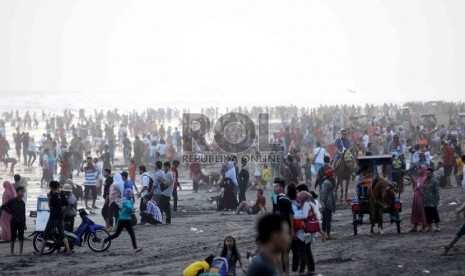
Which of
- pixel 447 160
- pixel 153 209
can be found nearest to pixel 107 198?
pixel 153 209

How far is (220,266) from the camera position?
47.6 ft

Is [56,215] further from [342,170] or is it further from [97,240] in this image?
[342,170]

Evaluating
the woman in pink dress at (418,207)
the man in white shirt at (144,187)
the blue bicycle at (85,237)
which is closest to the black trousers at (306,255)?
the woman in pink dress at (418,207)

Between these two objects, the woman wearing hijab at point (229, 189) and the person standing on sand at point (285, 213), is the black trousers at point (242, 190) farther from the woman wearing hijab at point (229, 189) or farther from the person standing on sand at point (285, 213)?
the person standing on sand at point (285, 213)

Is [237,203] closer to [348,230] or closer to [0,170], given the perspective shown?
[348,230]

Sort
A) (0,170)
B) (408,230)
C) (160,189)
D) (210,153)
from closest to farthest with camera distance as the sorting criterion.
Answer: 1. (408,230)
2. (160,189)
3. (210,153)
4. (0,170)

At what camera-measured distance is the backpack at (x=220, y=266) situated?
14438 mm

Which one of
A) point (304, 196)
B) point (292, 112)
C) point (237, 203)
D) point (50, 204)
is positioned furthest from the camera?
point (292, 112)

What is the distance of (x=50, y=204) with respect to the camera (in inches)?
752

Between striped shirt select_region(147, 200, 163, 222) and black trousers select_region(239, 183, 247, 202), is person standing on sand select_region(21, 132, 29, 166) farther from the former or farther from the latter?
striped shirt select_region(147, 200, 163, 222)

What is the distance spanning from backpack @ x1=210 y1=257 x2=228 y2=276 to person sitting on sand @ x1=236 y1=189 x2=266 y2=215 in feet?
34.9

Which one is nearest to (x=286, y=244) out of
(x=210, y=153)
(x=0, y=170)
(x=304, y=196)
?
(x=304, y=196)

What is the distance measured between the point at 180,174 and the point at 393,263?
2460 cm

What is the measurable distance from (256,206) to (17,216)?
→ 776cm
